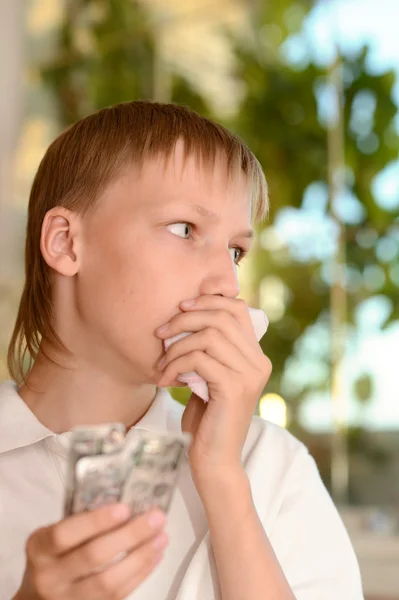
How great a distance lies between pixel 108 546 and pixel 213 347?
0.35 metres

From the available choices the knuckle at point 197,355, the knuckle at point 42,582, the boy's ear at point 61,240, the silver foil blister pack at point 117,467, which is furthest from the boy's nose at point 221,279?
the knuckle at point 42,582

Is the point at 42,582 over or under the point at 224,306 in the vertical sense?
under

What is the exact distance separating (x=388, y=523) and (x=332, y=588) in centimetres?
229

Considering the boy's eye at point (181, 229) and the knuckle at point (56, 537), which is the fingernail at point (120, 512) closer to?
the knuckle at point (56, 537)

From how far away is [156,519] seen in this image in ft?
2.99

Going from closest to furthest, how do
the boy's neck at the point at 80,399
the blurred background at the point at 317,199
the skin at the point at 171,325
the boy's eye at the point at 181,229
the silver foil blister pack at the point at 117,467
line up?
the silver foil blister pack at the point at 117,467, the skin at the point at 171,325, the boy's eye at the point at 181,229, the boy's neck at the point at 80,399, the blurred background at the point at 317,199

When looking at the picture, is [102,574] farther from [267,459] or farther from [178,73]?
[178,73]

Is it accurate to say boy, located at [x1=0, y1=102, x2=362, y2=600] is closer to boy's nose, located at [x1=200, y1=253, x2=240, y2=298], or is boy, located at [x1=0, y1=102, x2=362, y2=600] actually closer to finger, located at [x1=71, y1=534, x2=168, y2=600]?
boy's nose, located at [x1=200, y1=253, x2=240, y2=298]

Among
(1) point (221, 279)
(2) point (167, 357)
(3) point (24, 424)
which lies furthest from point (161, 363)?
(3) point (24, 424)

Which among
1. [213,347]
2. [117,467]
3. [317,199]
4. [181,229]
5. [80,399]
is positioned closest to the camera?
[117,467]

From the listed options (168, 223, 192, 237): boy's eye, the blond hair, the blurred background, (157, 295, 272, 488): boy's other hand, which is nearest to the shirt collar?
the blond hair

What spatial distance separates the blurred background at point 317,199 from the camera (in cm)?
369

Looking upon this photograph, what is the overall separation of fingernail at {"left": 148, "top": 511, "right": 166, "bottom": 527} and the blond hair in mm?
545

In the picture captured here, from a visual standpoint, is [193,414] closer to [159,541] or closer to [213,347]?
[213,347]
